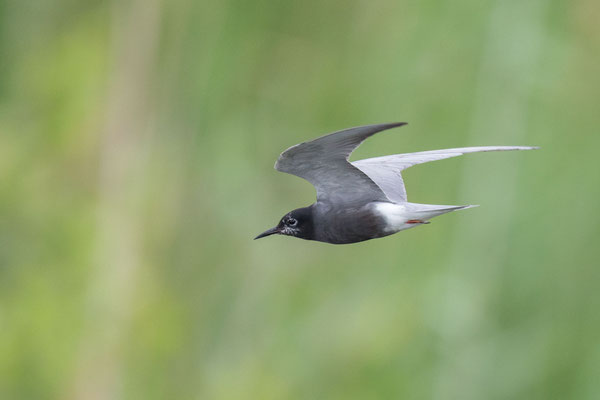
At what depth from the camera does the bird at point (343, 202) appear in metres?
0.70

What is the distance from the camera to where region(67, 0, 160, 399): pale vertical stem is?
2.48m

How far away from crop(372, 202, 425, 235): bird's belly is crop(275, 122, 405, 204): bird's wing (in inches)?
1.0

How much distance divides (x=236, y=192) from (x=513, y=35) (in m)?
0.81

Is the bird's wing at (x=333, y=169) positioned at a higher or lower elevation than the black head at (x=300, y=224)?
higher

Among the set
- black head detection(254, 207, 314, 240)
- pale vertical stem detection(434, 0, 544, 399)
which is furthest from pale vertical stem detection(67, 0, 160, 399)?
black head detection(254, 207, 314, 240)

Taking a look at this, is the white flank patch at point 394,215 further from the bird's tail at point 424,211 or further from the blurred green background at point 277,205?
the blurred green background at point 277,205

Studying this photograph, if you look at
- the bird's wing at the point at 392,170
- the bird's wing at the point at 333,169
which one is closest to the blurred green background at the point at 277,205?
the bird's wing at the point at 392,170

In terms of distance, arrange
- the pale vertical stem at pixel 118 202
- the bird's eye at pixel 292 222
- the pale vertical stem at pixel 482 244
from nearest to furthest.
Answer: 1. the bird's eye at pixel 292 222
2. the pale vertical stem at pixel 482 244
3. the pale vertical stem at pixel 118 202

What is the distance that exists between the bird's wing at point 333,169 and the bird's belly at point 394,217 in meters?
0.03

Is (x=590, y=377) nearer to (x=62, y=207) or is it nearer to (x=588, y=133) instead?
(x=588, y=133)

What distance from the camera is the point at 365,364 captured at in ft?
7.64

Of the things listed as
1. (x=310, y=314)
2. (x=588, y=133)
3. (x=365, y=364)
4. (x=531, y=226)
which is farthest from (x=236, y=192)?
(x=588, y=133)

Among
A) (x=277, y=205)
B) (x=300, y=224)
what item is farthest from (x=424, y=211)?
(x=277, y=205)

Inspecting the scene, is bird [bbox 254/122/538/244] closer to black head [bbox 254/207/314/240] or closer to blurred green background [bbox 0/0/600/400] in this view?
black head [bbox 254/207/314/240]
